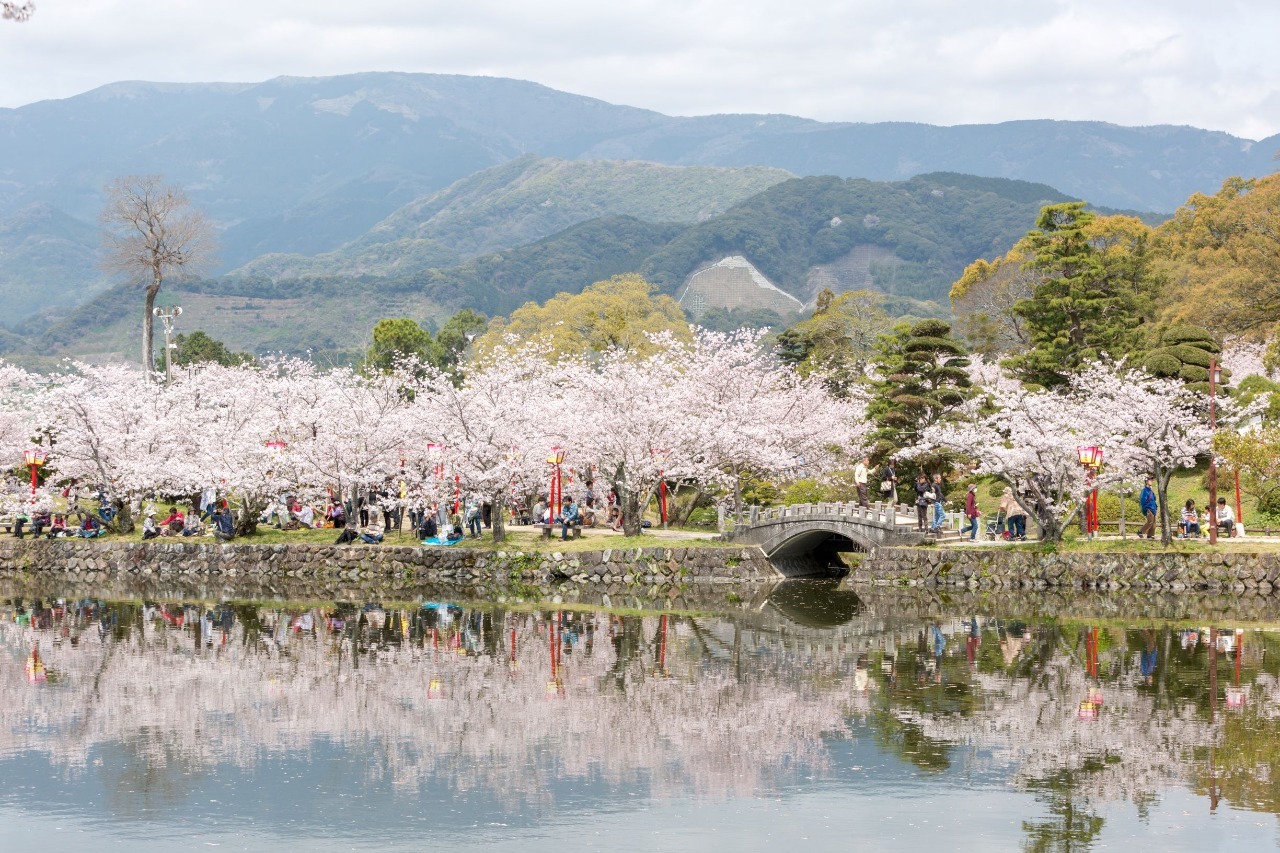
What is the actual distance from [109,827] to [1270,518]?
36585mm

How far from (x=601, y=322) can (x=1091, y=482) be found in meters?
42.5

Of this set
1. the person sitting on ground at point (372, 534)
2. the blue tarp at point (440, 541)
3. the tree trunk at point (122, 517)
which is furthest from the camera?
the tree trunk at point (122, 517)

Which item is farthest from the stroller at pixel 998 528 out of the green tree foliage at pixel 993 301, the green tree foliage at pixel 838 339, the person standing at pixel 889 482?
the green tree foliage at pixel 993 301

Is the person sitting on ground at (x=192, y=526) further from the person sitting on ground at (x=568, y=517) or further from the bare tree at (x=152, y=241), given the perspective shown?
the bare tree at (x=152, y=241)

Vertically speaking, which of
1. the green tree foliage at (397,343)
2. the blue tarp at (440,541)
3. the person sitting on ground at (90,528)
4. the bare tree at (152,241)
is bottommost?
the person sitting on ground at (90,528)

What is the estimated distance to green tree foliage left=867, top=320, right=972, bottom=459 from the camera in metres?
48.5

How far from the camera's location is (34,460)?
47.8 metres

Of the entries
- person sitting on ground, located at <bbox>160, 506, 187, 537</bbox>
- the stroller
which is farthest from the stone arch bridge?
person sitting on ground, located at <bbox>160, 506, 187, 537</bbox>

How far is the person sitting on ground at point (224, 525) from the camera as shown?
4722cm

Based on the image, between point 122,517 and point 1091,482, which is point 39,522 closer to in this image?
point 122,517

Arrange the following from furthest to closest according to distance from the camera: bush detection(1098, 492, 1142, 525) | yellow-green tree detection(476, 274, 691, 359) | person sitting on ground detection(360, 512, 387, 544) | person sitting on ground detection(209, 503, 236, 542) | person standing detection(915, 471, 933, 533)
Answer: yellow-green tree detection(476, 274, 691, 359), person sitting on ground detection(209, 503, 236, 542), person sitting on ground detection(360, 512, 387, 544), bush detection(1098, 492, 1142, 525), person standing detection(915, 471, 933, 533)

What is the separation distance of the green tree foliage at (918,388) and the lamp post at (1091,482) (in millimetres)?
7191

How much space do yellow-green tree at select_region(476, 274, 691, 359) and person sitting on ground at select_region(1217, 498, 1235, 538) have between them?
36.3 metres

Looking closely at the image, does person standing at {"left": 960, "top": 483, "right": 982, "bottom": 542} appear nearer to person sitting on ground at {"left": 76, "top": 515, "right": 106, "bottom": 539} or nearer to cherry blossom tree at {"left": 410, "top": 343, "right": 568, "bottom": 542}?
cherry blossom tree at {"left": 410, "top": 343, "right": 568, "bottom": 542}
